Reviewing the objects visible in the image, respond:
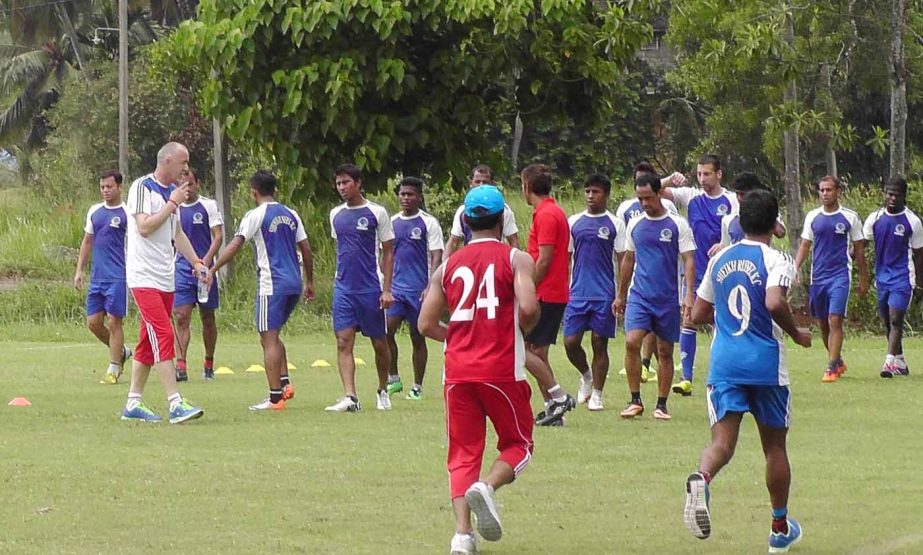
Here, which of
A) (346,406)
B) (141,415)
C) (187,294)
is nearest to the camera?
(141,415)

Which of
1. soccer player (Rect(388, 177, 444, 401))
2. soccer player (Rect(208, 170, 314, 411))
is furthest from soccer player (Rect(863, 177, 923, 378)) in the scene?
soccer player (Rect(208, 170, 314, 411))

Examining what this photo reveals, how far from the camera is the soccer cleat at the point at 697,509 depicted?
7.40 metres

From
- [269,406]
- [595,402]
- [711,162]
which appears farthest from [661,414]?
[269,406]

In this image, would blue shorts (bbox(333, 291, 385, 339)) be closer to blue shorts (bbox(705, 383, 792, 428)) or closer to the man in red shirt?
the man in red shirt

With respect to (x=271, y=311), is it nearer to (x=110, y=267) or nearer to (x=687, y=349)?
(x=110, y=267)

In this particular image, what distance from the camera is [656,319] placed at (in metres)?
13.3

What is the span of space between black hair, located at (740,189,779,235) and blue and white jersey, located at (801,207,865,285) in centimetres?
918

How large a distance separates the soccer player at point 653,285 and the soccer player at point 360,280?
2034mm

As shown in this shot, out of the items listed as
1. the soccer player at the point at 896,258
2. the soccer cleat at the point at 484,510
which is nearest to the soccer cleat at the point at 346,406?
the soccer player at the point at 896,258

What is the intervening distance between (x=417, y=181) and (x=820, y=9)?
6.35 metres

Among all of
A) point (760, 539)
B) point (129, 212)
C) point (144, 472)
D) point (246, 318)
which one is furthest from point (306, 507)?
point (246, 318)

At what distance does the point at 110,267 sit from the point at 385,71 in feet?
14.7

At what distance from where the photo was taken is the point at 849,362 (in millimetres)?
19062

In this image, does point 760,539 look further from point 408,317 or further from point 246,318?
point 246,318
